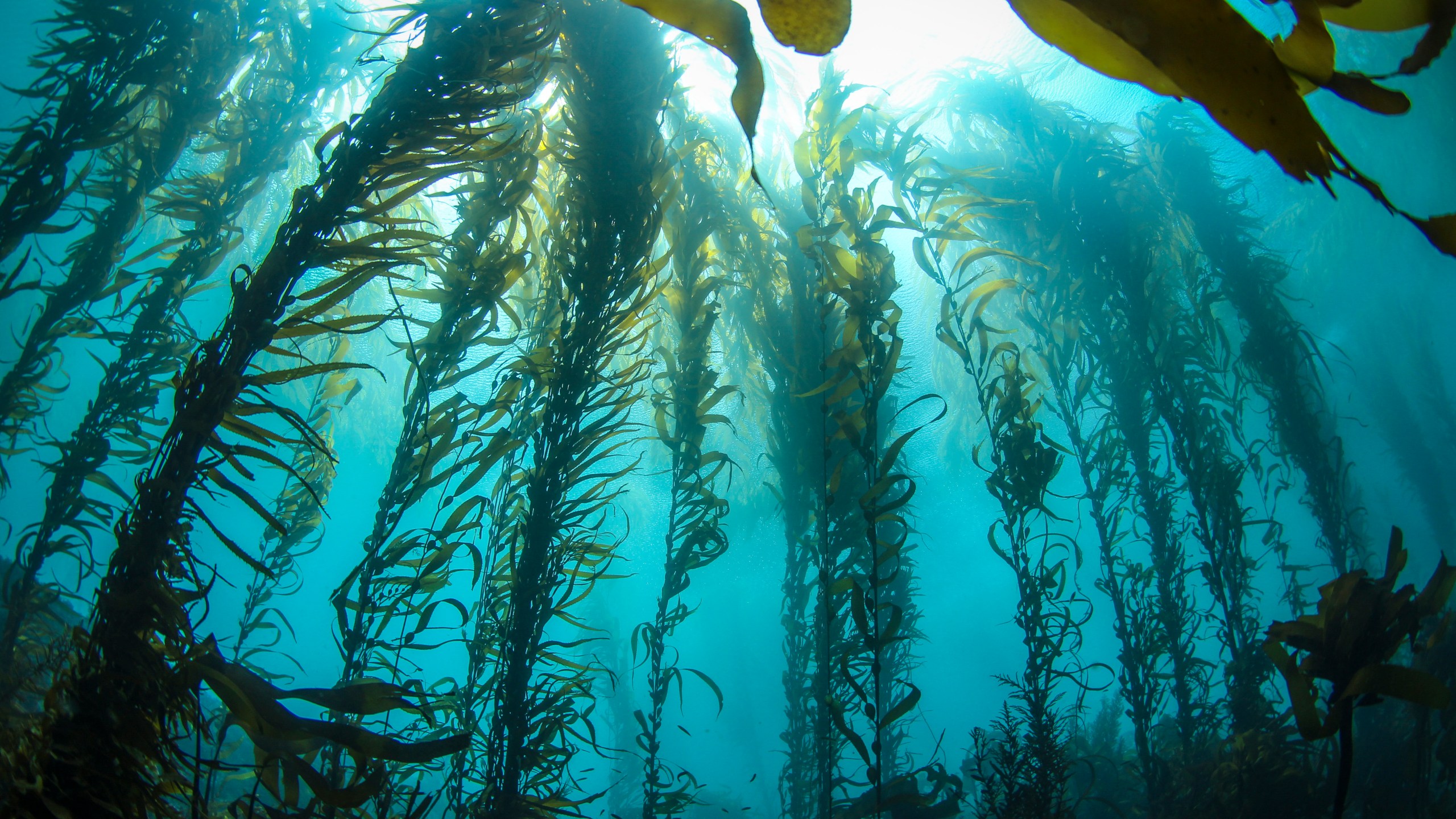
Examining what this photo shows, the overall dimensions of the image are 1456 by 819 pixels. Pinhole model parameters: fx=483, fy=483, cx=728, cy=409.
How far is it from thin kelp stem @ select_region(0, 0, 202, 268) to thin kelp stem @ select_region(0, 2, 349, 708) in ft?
2.00

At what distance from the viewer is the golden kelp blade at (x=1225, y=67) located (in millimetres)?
653

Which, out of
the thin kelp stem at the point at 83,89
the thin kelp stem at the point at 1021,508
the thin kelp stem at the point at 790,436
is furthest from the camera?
the thin kelp stem at the point at 790,436

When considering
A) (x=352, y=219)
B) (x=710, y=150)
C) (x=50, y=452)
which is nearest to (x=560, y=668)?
(x=352, y=219)

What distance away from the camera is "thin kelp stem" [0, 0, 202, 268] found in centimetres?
252

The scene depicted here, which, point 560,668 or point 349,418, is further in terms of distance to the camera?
point 349,418

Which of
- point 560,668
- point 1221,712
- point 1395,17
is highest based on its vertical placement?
point 1395,17

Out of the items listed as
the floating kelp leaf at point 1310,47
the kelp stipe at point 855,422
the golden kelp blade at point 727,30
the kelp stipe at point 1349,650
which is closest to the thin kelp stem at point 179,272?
the golden kelp blade at point 727,30

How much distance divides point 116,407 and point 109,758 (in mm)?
3951

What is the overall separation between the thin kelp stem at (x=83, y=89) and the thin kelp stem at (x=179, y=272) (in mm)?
609

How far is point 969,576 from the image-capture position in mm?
31859

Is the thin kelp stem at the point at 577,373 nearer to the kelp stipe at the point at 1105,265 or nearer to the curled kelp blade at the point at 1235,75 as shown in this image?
the curled kelp blade at the point at 1235,75

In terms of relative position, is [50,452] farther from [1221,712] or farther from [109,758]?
[1221,712]

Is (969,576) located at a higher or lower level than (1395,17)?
higher

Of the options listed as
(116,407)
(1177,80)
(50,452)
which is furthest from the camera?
(50,452)
